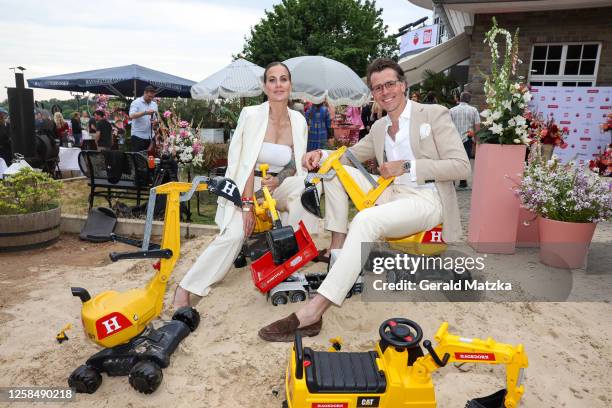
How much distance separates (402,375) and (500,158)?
10.3ft

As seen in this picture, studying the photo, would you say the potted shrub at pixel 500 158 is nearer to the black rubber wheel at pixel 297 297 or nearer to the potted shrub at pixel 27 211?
the black rubber wheel at pixel 297 297

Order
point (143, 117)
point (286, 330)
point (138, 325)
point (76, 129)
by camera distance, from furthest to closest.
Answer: point (76, 129), point (143, 117), point (286, 330), point (138, 325)

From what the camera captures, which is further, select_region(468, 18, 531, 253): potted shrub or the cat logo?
select_region(468, 18, 531, 253): potted shrub

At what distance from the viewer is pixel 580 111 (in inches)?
400

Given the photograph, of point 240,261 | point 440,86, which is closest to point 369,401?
point 240,261

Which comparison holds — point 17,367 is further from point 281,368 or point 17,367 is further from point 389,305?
point 389,305

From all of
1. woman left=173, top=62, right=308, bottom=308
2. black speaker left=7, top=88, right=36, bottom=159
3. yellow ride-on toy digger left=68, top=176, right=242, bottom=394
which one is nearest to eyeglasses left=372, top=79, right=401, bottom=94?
woman left=173, top=62, right=308, bottom=308

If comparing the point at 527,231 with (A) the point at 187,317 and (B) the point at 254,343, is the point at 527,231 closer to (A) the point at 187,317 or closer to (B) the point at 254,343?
(B) the point at 254,343

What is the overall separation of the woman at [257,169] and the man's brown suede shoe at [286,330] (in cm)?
69

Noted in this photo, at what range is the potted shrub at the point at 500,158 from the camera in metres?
4.29

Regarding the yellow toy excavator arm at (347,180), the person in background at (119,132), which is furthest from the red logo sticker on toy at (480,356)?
the person in background at (119,132)

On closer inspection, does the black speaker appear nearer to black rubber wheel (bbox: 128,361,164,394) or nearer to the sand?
the sand

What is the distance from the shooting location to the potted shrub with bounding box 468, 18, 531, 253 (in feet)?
14.1

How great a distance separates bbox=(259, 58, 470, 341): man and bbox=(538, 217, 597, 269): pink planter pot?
4.83ft
